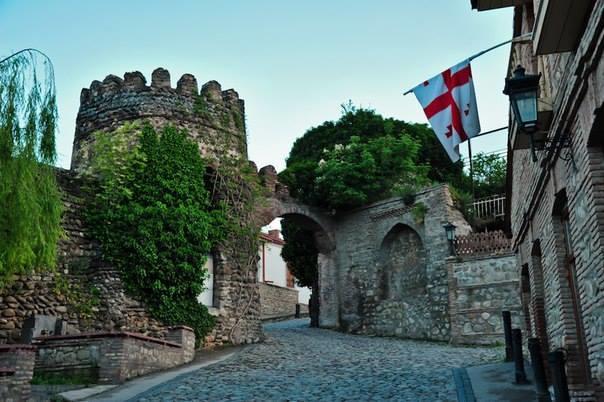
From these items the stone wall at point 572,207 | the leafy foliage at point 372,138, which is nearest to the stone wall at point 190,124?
the leafy foliage at point 372,138

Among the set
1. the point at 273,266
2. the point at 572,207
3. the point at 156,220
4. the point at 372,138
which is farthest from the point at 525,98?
the point at 273,266

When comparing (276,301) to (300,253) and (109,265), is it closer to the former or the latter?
(300,253)

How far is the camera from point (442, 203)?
19453 mm

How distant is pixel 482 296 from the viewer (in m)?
17.2

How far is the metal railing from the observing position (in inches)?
802

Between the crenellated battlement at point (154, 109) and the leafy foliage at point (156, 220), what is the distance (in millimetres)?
664

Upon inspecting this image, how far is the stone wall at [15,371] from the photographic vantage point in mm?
7491

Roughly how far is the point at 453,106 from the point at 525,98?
2.97 metres

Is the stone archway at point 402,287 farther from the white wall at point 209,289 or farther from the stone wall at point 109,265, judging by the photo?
the white wall at point 209,289

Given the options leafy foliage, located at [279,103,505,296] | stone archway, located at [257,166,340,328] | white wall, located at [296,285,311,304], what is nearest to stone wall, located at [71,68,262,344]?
stone archway, located at [257,166,340,328]

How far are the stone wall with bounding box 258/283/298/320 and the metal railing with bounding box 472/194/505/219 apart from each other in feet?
41.9

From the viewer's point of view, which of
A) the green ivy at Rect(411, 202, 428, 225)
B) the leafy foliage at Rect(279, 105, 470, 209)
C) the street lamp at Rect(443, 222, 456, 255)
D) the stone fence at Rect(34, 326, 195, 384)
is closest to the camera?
the stone fence at Rect(34, 326, 195, 384)

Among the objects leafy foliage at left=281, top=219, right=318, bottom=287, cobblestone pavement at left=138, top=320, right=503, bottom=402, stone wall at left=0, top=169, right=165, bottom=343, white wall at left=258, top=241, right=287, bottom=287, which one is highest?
white wall at left=258, top=241, right=287, bottom=287

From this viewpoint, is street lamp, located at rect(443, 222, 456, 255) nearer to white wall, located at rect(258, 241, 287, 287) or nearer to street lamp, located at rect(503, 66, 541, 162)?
street lamp, located at rect(503, 66, 541, 162)
